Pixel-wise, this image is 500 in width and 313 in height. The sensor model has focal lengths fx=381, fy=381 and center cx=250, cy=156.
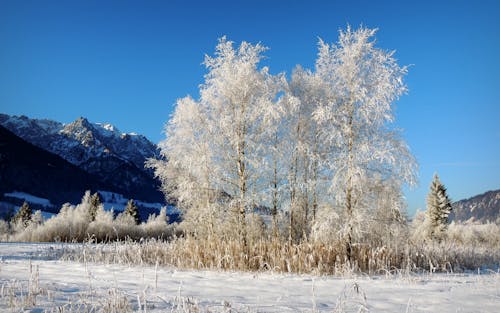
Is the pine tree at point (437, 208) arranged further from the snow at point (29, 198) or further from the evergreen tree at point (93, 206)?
the snow at point (29, 198)

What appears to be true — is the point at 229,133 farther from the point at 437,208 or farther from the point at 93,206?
the point at 93,206

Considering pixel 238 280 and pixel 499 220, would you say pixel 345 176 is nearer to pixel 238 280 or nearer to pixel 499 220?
pixel 238 280

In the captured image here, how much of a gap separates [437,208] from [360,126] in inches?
1232

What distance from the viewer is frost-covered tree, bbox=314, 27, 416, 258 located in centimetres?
1028

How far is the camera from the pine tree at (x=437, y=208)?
36222mm

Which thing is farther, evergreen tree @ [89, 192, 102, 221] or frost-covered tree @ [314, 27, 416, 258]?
evergreen tree @ [89, 192, 102, 221]

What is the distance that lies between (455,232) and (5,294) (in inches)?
1392

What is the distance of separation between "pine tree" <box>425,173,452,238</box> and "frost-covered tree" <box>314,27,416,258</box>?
28380 millimetres

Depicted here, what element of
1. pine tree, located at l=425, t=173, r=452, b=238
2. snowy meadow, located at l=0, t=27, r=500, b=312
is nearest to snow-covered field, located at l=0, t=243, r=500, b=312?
snowy meadow, located at l=0, t=27, r=500, b=312

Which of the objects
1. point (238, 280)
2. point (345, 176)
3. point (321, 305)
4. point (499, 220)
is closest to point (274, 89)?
point (345, 176)

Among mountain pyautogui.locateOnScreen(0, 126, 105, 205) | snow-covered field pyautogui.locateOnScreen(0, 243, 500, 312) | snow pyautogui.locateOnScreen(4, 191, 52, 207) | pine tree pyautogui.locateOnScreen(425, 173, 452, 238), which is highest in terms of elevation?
mountain pyautogui.locateOnScreen(0, 126, 105, 205)

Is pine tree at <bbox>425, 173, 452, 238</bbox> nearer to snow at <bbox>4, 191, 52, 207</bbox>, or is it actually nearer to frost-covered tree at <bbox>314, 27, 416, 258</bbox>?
frost-covered tree at <bbox>314, 27, 416, 258</bbox>

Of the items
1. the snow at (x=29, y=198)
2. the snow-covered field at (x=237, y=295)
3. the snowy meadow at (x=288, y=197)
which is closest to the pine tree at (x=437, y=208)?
the snowy meadow at (x=288, y=197)

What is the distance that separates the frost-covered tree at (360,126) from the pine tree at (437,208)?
93.1 ft
